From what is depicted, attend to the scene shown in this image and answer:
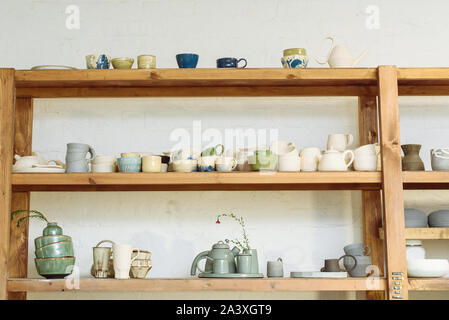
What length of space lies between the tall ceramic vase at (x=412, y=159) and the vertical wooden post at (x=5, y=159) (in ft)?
4.67

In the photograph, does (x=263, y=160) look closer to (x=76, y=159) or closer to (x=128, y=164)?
(x=128, y=164)

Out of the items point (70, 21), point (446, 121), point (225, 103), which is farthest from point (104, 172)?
point (446, 121)

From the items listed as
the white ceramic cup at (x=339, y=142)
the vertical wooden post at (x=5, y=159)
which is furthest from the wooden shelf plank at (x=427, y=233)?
the vertical wooden post at (x=5, y=159)

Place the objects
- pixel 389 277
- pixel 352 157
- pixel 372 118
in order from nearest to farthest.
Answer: pixel 389 277 → pixel 352 157 → pixel 372 118

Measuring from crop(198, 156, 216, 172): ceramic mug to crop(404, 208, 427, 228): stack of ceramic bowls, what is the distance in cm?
77

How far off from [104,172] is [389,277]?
3.47 ft

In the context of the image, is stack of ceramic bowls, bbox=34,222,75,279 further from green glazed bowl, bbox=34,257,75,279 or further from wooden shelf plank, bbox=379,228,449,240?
wooden shelf plank, bbox=379,228,449,240

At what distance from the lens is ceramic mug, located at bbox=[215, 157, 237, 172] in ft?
7.15

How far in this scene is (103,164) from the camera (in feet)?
7.31

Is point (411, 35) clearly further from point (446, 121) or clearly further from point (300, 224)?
point (300, 224)

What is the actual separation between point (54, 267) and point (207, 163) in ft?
2.13

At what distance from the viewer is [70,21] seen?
8.76 feet

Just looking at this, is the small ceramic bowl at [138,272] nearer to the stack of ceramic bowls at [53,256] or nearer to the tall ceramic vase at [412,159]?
the stack of ceramic bowls at [53,256]

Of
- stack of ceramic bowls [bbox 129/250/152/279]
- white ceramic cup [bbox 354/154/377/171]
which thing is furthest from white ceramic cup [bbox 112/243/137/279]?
white ceramic cup [bbox 354/154/377/171]
